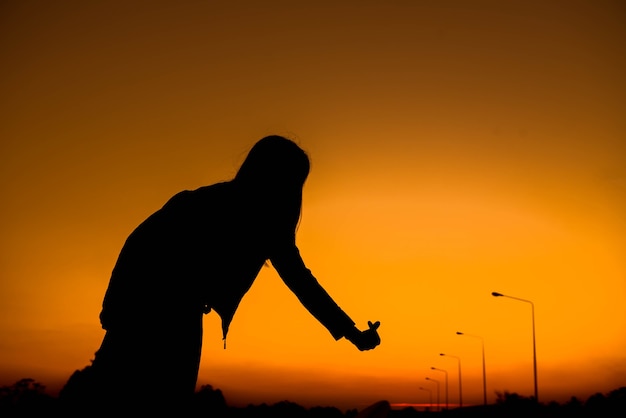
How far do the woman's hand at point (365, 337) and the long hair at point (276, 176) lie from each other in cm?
90

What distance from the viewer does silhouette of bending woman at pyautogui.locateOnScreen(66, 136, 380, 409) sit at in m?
2.61

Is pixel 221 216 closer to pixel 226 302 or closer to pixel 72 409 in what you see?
pixel 226 302

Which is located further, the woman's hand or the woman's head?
the woman's hand

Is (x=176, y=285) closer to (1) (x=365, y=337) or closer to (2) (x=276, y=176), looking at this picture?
(2) (x=276, y=176)

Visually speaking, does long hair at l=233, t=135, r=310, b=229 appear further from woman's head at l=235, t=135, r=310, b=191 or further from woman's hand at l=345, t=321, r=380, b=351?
woman's hand at l=345, t=321, r=380, b=351

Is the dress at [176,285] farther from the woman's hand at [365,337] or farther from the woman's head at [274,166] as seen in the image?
the woman's hand at [365,337]

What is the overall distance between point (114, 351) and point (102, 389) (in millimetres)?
176

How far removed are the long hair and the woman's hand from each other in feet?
2.97

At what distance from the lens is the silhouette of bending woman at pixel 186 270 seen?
261cm

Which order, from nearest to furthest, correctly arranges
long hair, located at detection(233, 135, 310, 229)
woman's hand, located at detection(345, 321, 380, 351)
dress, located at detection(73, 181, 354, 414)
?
1. dress, located at detection(73, 181, 354, 414)
2. long hair, located at detection(233, 135, 310, 229)
3. woman's hand, located at detection(345, 321, 380, 351)

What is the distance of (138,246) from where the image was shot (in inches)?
112

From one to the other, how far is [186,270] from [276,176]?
0.78 metres

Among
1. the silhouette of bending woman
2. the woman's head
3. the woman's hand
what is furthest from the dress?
the woman's hand

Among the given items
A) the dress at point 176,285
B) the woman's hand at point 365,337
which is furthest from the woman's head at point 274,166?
the woman's hand at point 365,337
